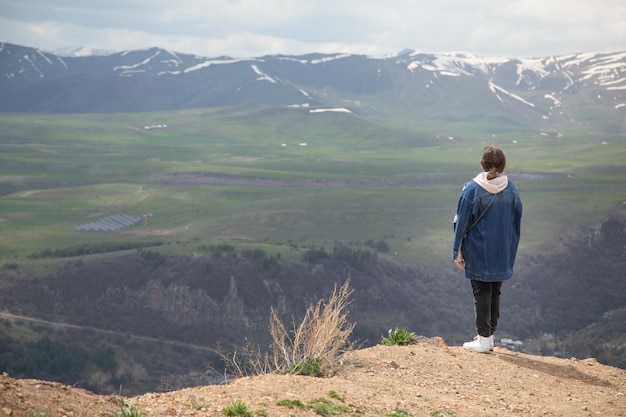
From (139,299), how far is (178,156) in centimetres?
10206

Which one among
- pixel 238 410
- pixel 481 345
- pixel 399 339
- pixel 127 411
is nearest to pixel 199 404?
pixel 238 410

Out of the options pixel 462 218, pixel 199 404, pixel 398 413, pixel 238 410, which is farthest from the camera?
pixel 462 218

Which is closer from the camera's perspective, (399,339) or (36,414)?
(36,414)

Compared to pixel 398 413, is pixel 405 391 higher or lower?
lower

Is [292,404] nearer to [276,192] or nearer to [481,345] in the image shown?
[481,345]

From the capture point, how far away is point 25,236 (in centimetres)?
10031

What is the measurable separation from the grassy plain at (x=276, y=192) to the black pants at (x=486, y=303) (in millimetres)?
73151

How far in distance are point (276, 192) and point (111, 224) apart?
31.4 meters

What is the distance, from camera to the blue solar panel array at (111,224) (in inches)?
4126

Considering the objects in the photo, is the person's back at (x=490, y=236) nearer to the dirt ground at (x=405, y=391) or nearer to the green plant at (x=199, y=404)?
the dirt ground at (x=405, y=391)

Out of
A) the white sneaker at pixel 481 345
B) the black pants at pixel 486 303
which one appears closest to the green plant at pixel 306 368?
the black pants at pixel 486 303

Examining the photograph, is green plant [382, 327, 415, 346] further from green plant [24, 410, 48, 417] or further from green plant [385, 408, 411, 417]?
green plant [24, 410, 48, 417]

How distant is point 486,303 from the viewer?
1212 cm

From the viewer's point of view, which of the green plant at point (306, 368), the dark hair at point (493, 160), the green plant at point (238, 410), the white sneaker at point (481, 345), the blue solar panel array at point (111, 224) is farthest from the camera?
the blue solar panel array at point (111, 224)
